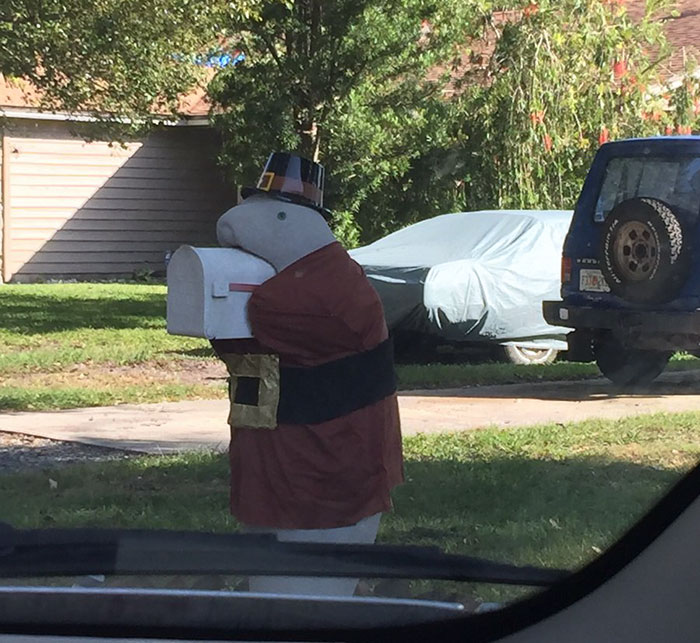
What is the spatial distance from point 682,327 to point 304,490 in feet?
2.86

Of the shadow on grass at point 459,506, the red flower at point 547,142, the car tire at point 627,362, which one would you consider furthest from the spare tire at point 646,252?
the red flower at point 547,142

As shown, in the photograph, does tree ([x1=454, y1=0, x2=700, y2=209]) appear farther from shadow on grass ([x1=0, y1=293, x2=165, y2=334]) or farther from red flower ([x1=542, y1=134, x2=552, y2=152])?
shadow on grass ([x1=0, y1=293, x2=165, y2=334])

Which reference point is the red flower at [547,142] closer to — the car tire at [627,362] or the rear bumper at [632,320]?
the rear bumper at [632,320]

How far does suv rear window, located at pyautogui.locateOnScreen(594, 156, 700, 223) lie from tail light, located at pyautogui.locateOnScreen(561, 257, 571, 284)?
0.60 ft

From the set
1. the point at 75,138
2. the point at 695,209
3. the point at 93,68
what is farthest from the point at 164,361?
the point at 93,68

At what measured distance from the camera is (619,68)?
2418 millimetres

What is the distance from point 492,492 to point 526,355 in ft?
1.05

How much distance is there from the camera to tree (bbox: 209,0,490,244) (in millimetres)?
2447

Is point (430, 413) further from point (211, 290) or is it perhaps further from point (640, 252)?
point (640, 252)

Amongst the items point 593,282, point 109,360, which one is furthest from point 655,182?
point 109,360

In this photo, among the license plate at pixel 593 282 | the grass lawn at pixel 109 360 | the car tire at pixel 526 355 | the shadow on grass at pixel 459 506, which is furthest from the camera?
the grass lawn at pixel 109 360

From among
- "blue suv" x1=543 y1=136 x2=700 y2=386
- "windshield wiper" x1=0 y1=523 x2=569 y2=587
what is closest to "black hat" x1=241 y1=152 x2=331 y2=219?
"blue suv" x1=543 y1=136 x2=700 y2=386

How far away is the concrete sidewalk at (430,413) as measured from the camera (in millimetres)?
2413

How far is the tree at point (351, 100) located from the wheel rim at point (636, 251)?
0.55 m
